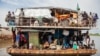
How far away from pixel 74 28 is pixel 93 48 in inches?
11.1

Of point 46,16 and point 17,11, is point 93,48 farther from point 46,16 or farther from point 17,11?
point 17,11

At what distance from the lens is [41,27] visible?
101 inches

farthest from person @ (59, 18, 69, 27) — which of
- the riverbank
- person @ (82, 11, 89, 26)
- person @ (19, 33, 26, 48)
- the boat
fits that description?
the riverbank

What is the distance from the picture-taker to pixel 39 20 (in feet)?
8.43

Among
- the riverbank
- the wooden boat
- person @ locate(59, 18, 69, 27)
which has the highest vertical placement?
person @ locate(59, 18, 69, 27)

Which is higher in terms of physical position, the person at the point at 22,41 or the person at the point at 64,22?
the person at the point at 64,22

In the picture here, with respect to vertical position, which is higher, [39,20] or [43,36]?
[39,20]

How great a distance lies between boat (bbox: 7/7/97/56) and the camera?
8.44 feet

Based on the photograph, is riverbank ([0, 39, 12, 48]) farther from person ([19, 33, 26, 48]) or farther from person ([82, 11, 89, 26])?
person ([82, 11, 89, 26])

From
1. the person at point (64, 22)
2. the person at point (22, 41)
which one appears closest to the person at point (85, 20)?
the person at point (64, 22)

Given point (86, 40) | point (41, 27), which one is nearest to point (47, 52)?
point (41, 27)

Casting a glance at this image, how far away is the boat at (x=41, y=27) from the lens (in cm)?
257

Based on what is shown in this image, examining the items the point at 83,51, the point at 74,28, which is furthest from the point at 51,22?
the point at 83,51

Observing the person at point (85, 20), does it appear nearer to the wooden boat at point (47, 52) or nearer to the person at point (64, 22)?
the person at point (64, 22)
